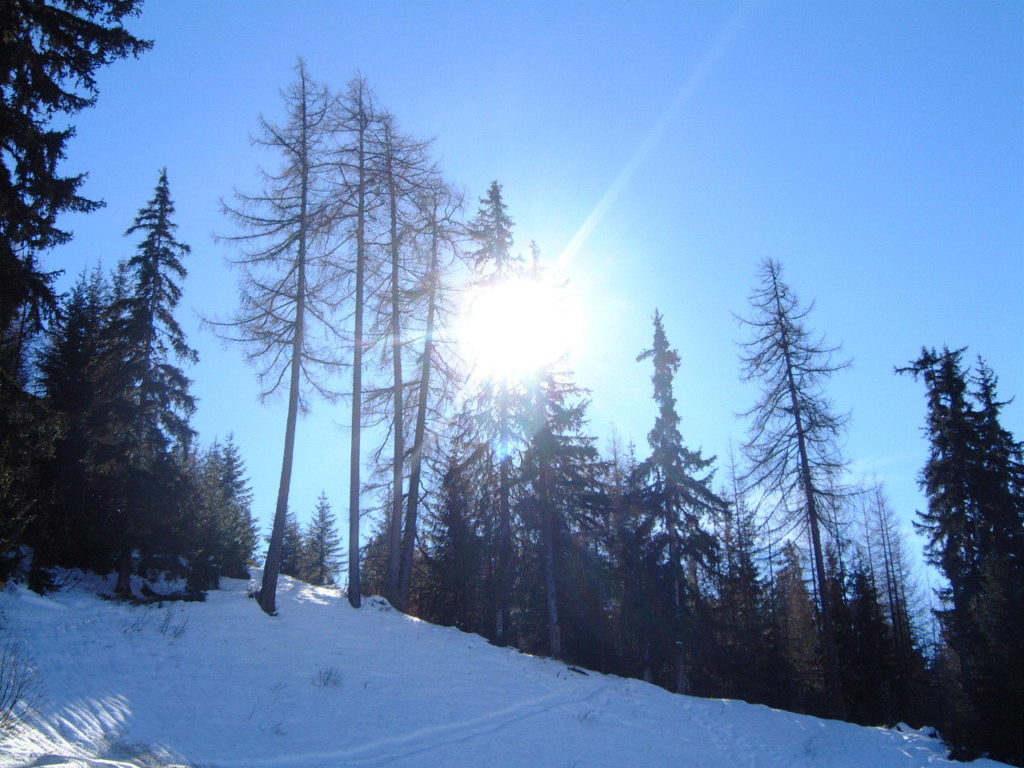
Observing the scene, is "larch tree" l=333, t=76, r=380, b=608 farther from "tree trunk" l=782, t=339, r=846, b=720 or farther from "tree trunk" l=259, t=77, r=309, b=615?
"tree trunk" l=782, t=339, r=846, b=720

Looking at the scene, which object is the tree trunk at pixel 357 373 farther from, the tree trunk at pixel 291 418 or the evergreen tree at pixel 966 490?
the evergreen tree at pixel 966 490

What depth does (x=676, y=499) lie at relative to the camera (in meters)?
23.9

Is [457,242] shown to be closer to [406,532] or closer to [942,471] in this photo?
[406,532]

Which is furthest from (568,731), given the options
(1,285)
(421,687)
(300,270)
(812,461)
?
(300,270)

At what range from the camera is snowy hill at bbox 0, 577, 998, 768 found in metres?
8.19

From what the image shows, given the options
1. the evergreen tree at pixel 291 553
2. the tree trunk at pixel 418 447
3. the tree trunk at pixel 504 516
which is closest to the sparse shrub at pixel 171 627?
the tree trunk at pixel 418 447

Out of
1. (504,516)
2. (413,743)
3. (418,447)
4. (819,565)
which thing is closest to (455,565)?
(504,516)

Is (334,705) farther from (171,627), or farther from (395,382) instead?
(395,382)

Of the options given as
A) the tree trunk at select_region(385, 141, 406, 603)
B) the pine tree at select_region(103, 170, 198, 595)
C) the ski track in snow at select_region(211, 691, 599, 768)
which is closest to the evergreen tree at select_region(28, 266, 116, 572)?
the pine tree at select_region(103, 170, 198, 595)

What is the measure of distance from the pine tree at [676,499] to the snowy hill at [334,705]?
674cm

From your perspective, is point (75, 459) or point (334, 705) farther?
point (75, 459)

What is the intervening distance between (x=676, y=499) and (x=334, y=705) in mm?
16445

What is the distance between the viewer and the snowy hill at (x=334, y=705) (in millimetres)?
8188

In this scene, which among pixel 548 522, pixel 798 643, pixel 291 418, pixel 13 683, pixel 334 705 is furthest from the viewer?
pixel 798 643
